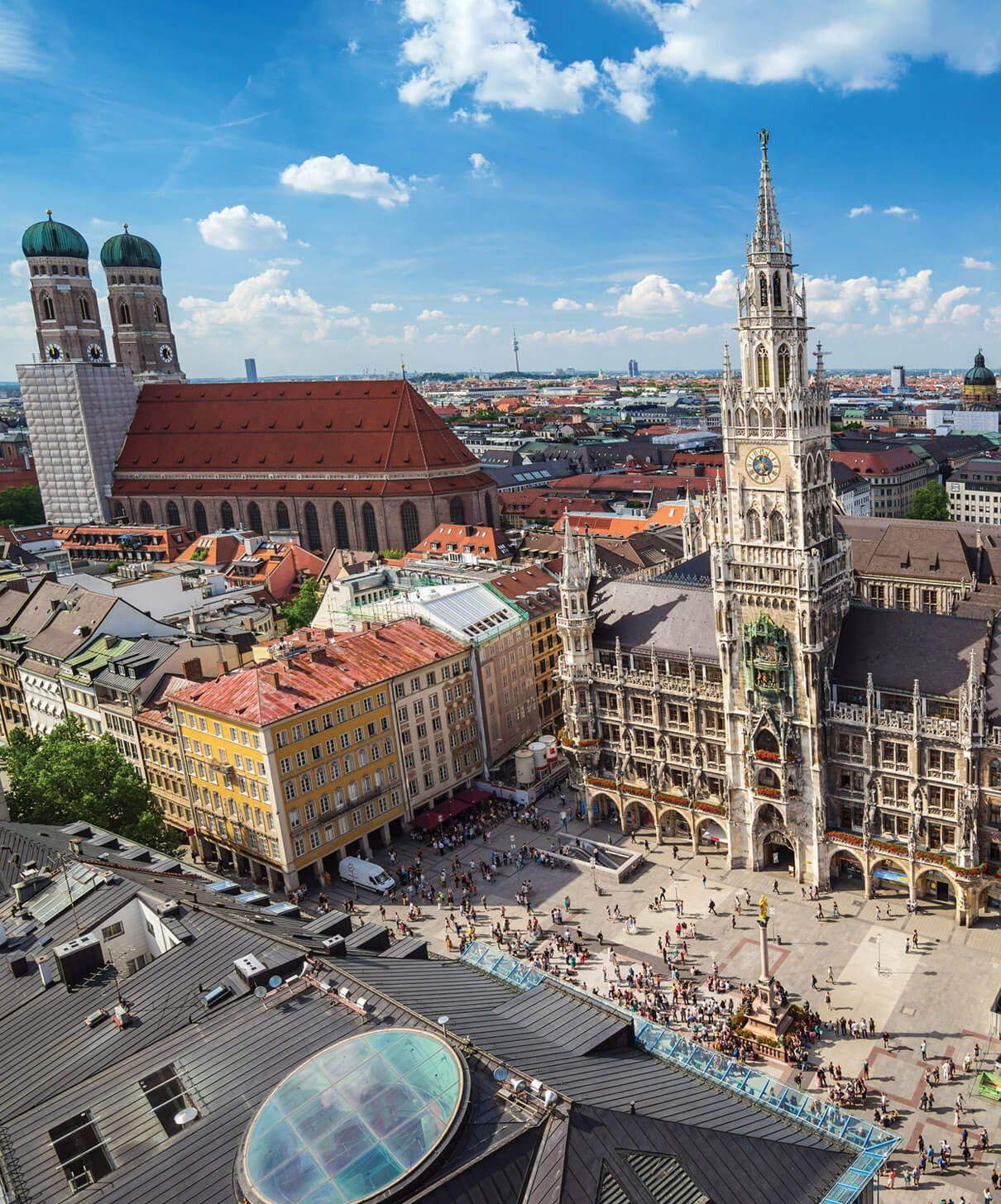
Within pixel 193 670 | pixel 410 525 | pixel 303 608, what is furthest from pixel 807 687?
pixel 410 525

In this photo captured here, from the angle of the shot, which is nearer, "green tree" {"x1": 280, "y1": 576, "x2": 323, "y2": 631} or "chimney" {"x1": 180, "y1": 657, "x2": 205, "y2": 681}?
"chimney" {"x1": 180, "y1": 657, "x2": 205, "y2": 681}

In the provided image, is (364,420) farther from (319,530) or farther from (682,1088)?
(682,1088)

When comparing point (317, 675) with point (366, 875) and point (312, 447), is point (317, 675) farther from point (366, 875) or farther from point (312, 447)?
point (312, 447)

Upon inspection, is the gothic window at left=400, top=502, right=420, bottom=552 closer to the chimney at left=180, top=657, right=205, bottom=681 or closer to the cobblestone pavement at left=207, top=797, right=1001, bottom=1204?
the chimney at left=180, top=657, right=205, bottom=681

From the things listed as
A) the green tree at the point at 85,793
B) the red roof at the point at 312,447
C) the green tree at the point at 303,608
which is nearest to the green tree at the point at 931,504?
the red roof at the point at 312,447

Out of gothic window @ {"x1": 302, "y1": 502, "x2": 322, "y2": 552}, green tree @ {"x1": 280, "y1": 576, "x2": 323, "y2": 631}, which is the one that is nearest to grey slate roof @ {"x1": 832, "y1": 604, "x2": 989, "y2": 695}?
green tree @ {"x1": 280, "y1": 576, "x2": 323, "y2": 631}

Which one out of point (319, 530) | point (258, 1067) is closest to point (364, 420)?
point (319, 530)

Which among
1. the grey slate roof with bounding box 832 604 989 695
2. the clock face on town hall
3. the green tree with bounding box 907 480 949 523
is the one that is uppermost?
the clock face on town hall

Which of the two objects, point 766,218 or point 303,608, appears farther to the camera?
point 303,608
